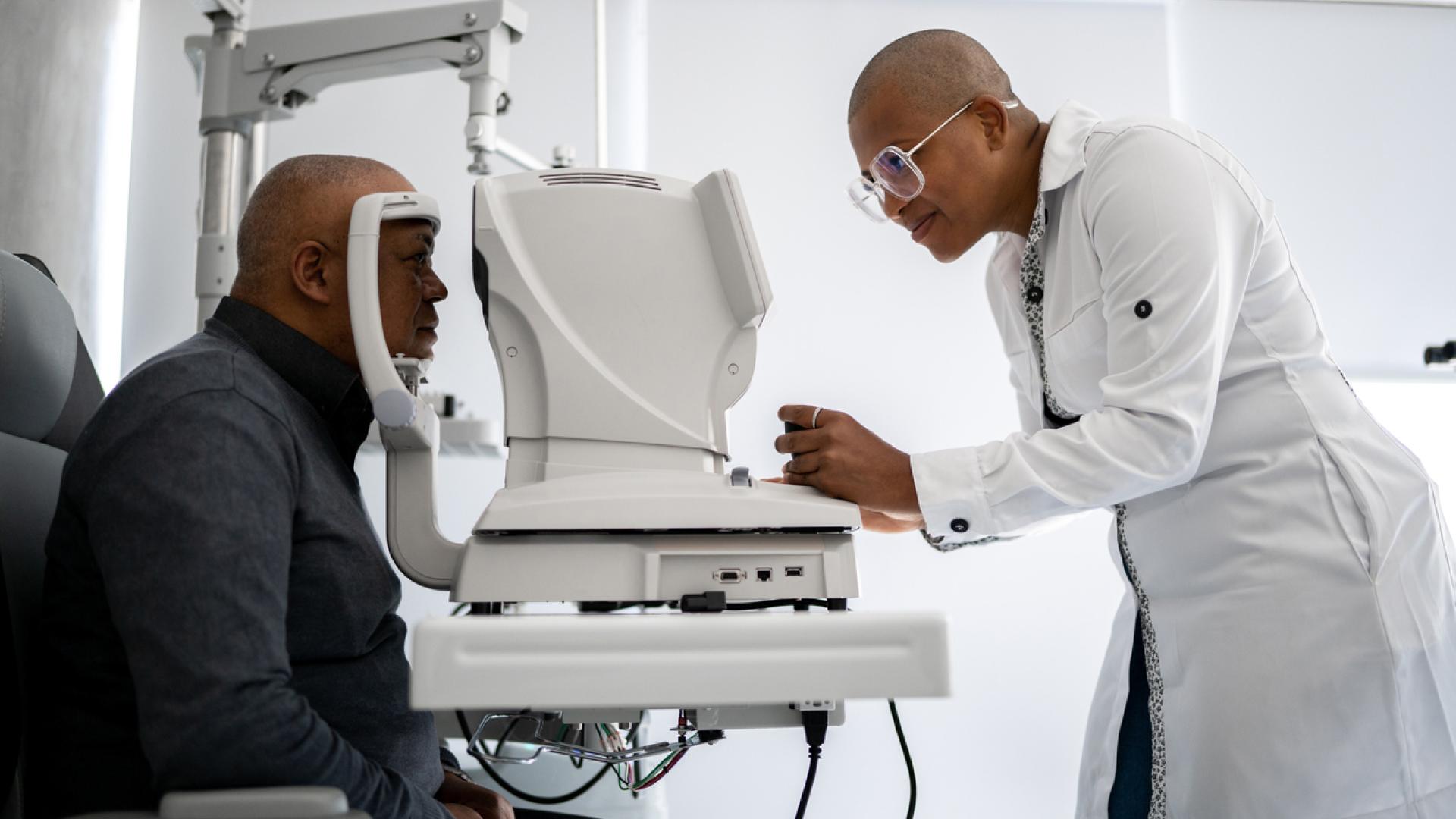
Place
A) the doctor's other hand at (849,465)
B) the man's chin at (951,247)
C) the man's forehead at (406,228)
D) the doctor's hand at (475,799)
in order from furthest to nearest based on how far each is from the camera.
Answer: the man's chin at (951,247)
the doctor's hand at (475,799)
the man's forehead at (406,228)
the doctor's other hand at (849,465)

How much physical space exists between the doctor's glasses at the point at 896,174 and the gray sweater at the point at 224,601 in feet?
2.28

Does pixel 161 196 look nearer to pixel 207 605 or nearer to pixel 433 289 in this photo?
pixel 433 289

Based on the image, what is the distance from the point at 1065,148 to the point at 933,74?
0.64ft

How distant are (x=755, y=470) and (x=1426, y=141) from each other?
2295 millimetres

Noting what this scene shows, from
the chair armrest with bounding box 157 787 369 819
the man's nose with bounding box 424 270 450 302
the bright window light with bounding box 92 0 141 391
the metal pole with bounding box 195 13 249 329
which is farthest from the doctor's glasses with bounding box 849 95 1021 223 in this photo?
the bright window light with bounding box 92 0 141 391

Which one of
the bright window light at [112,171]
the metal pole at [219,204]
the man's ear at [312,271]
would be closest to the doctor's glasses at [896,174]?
the man's ear at [312,271]

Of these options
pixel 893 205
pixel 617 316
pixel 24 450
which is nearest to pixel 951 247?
pixel 893 205

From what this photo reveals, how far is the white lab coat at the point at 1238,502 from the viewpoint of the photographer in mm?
1135

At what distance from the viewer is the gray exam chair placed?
0.99 meters

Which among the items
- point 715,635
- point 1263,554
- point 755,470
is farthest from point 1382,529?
point 755,470

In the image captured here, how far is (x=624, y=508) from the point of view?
88 cm

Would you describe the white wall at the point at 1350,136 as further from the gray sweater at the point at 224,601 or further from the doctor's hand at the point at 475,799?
the gray sweater at the point at 224,601

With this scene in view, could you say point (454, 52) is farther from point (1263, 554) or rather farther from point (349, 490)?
point (1263, 554)

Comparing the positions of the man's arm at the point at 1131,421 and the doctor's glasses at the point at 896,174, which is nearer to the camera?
the man's arm at the point at 1131,421
